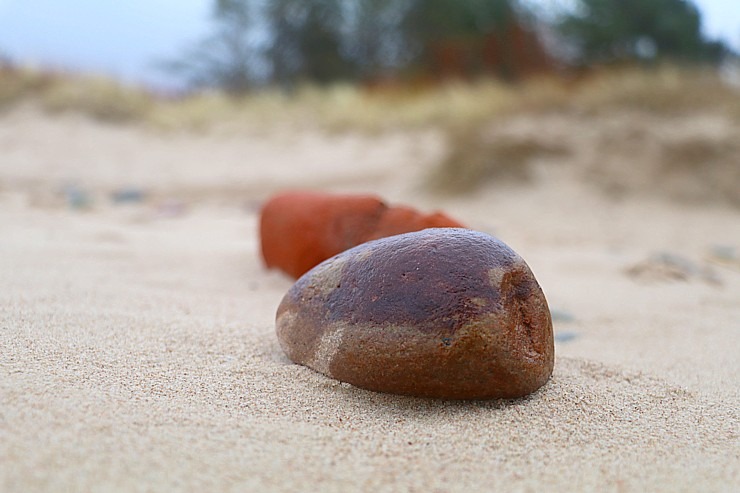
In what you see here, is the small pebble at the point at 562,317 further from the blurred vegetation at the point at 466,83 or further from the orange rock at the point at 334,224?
the blurred vegetation at the point at 466,83

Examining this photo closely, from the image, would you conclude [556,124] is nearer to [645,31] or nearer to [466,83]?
[466,83]

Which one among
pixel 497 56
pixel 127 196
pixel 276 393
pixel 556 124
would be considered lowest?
pixel 127 196

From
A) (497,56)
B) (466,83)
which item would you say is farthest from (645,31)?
(466,83)

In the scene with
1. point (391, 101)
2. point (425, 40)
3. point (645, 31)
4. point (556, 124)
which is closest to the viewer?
point (556, 124)

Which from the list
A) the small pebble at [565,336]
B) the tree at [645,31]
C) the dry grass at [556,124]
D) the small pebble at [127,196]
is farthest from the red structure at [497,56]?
the small pebble at [565,336]

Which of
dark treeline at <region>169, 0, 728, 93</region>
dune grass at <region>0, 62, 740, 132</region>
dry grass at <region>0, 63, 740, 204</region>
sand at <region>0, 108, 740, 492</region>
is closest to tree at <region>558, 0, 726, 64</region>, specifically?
dark treeline at <region>169, 0, 728, 93</region>

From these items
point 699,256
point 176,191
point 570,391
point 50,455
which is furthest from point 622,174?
point 50,455

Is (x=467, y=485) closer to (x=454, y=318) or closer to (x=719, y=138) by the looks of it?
(x=454, y=318)
